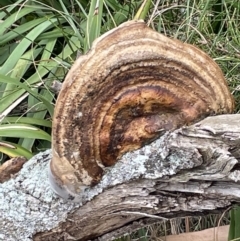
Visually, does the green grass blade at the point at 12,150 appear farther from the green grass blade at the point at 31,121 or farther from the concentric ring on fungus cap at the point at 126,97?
the concentric ring on fungus cap at the point at 126,97

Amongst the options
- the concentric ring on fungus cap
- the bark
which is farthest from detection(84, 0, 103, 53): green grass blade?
the concentric ring on fungus cap

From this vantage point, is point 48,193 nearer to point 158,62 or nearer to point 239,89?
point 158,62

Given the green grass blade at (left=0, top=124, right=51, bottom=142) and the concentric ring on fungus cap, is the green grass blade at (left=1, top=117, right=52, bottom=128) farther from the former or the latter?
the concentric ring on fungus cap

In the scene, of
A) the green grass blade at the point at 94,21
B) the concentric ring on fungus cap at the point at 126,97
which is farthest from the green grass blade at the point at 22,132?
the concentric ring on fungus cap at the point at 126,97

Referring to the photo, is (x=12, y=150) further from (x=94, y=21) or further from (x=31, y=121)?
(x=94, y=21)

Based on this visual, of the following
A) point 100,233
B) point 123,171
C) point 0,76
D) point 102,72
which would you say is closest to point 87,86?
A: point 102,72

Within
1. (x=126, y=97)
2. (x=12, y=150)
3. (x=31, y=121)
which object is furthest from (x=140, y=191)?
(x=31, y=121)
